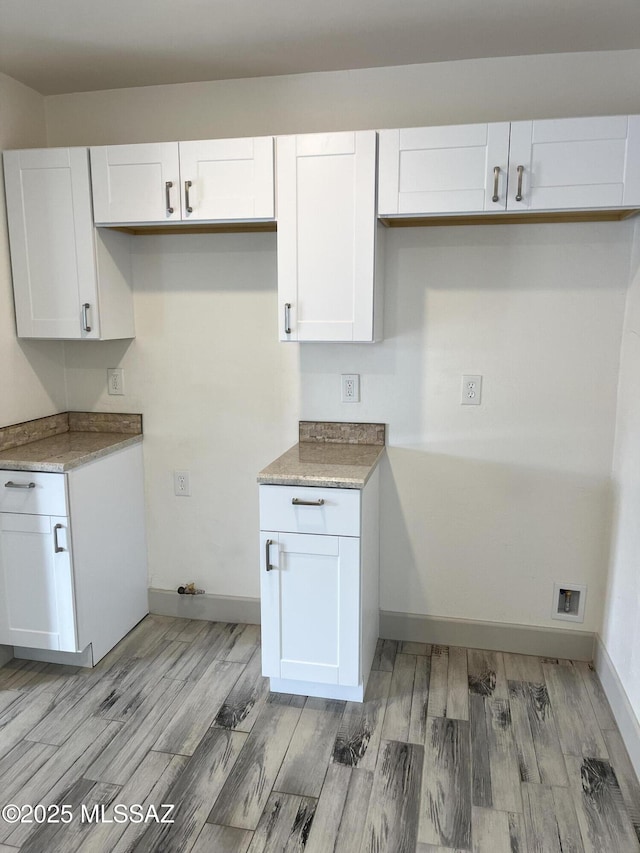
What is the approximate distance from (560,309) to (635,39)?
99 cm

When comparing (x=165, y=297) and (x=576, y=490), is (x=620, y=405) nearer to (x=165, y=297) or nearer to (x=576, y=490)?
(x=576, y=490)

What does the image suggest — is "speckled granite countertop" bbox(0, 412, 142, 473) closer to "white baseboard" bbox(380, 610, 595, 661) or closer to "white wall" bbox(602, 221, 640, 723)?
"white baseboard" bbox(380, 610, 595, 661)

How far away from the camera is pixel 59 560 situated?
2.46 m

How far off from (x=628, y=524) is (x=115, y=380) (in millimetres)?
2347

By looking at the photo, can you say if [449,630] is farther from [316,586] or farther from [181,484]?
[181,484]

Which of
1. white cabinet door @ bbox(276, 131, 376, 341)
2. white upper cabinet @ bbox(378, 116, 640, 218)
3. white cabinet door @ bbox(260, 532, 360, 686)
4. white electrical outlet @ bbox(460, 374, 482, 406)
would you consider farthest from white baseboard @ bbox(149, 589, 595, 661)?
white upper cabinet @ bbox(378, 116, 640, 218)

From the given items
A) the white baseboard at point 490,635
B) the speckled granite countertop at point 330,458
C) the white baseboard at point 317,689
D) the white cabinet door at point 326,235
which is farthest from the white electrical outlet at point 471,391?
the white baseboard at point 317,689

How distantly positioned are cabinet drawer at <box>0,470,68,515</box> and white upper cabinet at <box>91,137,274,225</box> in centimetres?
107

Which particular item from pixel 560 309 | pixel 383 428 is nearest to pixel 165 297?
pixel 383 428

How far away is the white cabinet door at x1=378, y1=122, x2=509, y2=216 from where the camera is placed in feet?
7.20

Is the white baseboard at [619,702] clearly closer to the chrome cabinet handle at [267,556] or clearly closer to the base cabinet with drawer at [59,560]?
the chrome cabinet handle at [267,556]

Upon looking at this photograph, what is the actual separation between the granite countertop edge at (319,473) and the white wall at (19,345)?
1229 mm

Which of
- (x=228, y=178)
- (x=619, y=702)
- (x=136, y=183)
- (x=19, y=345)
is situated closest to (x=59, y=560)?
(x=19, y=345)

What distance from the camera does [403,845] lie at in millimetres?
1758
